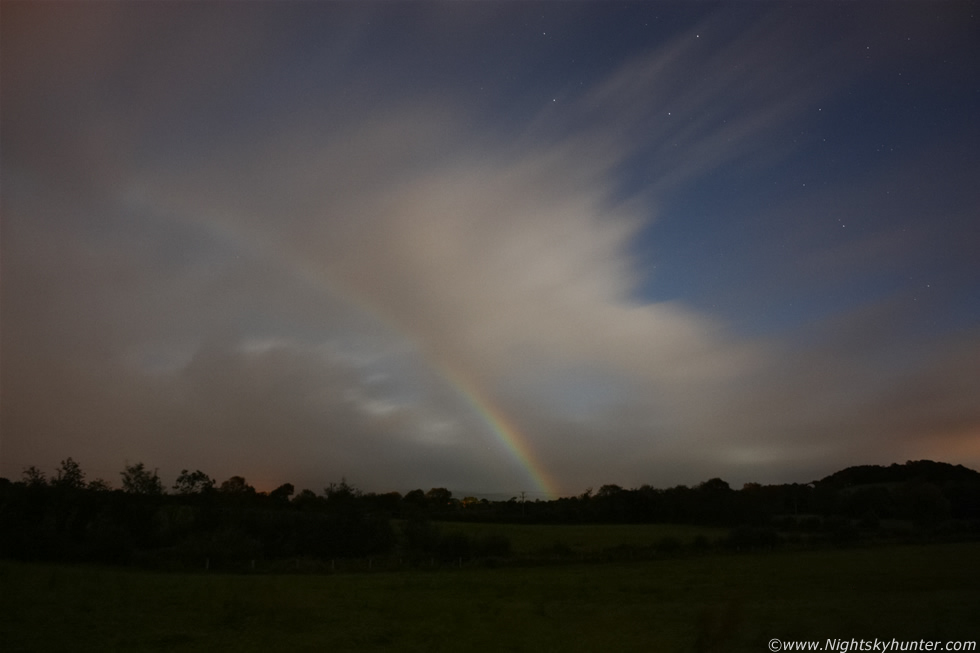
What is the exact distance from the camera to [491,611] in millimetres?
23375

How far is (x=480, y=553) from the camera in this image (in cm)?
5600

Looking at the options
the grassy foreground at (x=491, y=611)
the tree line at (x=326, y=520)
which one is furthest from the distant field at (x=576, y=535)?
the grassy foreground at (x=491, y=611)

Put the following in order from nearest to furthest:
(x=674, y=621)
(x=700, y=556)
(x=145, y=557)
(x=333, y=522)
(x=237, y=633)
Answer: (x=237, y=633) < (x=674, y=621) < (x=145, y=557) < (x=700, y=556) < (x=333, y=522)

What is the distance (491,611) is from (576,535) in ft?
192

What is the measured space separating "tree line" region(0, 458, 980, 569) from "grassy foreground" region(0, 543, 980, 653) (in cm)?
1696

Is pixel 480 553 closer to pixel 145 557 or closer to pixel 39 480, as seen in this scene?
pixel 145 557

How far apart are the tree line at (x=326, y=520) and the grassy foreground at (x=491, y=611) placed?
17.0 m

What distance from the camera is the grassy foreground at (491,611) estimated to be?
17.0 meters

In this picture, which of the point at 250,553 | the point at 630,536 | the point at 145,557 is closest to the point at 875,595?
the point at 250,553

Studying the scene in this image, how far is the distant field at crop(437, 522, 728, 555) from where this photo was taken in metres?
62.3

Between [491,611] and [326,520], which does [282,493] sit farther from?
[491,611]

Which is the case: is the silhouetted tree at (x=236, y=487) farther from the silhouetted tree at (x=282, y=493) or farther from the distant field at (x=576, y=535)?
the distant field at (x=576, y=535)

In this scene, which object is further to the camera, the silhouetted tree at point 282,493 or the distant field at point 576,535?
the silhouetted tree at point 282,493

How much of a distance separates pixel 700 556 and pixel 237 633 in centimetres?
4441
